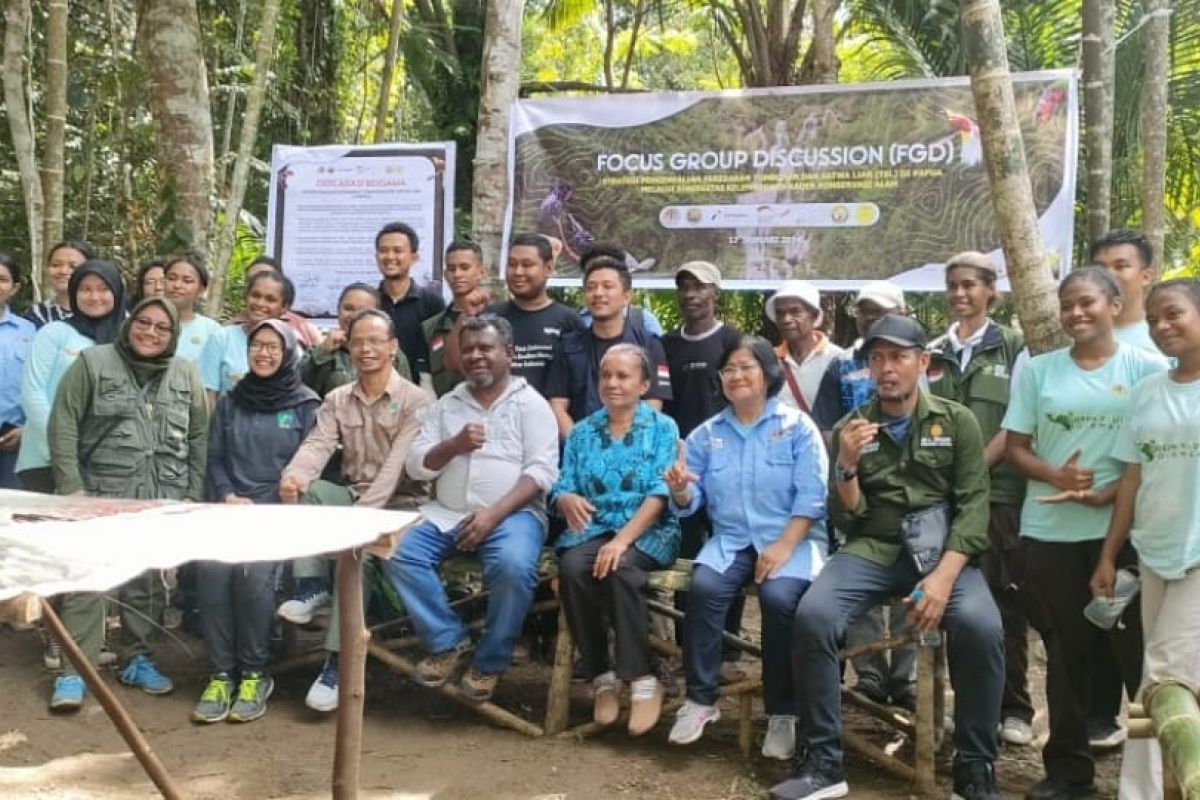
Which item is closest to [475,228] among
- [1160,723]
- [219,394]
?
[219,394]

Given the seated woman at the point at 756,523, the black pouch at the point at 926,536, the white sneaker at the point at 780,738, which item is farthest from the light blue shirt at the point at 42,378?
the black pouch at the point at 926,536

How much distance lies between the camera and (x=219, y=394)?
593cm

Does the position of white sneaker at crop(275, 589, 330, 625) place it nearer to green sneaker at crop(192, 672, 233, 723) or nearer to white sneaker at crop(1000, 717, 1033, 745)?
green sneaker at crop(192, 672, 233, 723)

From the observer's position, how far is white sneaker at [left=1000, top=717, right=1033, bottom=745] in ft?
15.4

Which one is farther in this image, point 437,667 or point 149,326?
point 149,326

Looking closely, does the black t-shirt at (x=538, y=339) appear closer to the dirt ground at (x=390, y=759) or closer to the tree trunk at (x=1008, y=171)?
the dirt ground at (x=390, y=759)

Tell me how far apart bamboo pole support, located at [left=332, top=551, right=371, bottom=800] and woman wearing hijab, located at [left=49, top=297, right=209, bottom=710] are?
244cm

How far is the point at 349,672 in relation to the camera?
3.05m

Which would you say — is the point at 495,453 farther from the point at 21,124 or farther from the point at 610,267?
the point at 21,124

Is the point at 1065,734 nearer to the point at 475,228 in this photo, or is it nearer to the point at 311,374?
the point at 311,374

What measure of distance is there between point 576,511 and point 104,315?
8.18 feet

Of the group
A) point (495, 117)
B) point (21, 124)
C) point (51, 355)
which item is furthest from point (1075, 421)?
point (21, 124)

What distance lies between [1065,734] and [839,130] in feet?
11.7

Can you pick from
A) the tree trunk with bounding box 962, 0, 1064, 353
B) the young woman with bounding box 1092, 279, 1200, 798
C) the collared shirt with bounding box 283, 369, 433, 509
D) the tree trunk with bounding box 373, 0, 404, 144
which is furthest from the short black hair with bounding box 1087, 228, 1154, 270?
the tree trunk with bounding box 373, 0, 404, 144
